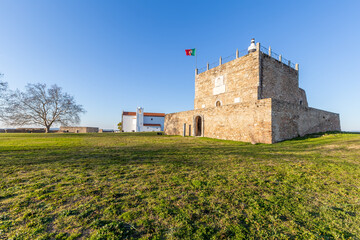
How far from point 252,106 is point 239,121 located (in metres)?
1.68

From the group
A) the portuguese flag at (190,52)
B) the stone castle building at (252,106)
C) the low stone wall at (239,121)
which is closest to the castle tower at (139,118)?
the stone castle building at (252,106)

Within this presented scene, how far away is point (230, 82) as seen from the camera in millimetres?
18594

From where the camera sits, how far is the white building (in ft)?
171

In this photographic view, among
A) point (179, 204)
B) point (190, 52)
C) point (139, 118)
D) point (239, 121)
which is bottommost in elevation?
point (179, 204)

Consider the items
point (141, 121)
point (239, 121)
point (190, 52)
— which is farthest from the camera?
point (141, 121)

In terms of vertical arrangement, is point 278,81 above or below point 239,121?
above

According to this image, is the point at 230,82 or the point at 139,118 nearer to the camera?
the point at 230,82

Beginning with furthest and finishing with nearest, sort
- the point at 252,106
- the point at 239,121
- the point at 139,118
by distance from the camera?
1. the point at 139,118
2. the point at 239,121
3. the point at 252,106

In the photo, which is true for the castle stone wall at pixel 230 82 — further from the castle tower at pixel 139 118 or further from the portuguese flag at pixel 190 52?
the castle tower at pixel 139 118

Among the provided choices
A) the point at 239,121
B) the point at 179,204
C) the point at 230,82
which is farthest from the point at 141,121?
the point at 179,204

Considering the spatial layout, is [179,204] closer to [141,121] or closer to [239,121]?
[239,121]

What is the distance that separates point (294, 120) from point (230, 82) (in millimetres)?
8407

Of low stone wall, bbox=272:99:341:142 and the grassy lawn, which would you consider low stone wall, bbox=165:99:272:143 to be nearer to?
low stone wall, bbox=272:99:341:142

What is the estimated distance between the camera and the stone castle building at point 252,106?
38.0 ft
